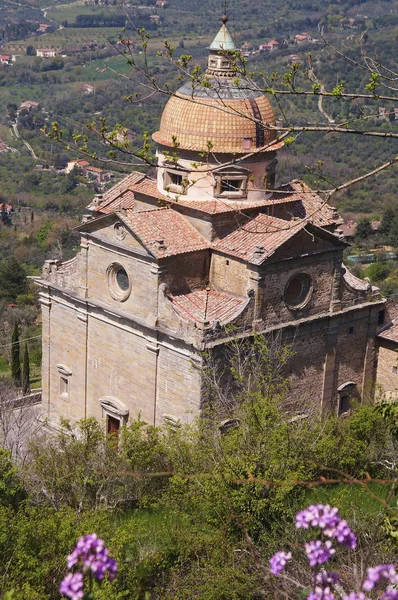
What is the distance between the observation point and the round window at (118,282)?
86.0ft

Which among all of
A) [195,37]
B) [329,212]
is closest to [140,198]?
[329,212]

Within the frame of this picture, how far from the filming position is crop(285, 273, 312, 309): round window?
26.2m

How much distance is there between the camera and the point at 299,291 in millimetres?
26469

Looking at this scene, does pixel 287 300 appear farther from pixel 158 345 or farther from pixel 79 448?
pixel 79 448

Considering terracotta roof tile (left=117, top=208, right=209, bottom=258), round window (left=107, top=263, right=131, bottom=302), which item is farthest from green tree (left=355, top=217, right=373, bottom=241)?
round window (left=107, top=263, right=131, bottom=302)

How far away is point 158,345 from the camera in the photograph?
2536 centimetres

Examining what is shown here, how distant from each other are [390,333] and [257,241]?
5.81 metres

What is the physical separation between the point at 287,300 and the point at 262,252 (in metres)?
1.91

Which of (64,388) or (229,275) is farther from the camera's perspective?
(64,388)

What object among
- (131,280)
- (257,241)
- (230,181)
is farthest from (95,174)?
(257,241)

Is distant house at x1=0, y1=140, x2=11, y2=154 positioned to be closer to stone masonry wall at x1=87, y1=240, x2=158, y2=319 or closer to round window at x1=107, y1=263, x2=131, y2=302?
stone masonry wall at x1=87, y1=240, x2=158, y2=319

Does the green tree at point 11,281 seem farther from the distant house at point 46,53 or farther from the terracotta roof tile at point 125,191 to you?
the distant house at point 46,53

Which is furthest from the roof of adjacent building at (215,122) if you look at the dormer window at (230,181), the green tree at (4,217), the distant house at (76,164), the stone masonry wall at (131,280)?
the distant house at (76,164)

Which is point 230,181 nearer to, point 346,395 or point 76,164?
point 346,395
